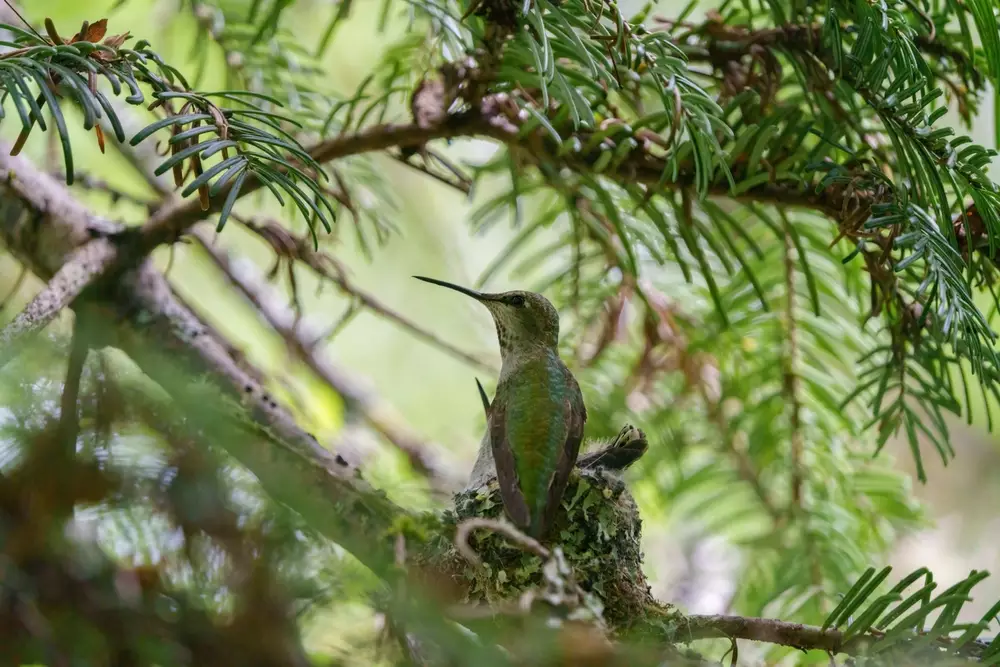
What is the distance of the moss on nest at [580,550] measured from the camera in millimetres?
1338

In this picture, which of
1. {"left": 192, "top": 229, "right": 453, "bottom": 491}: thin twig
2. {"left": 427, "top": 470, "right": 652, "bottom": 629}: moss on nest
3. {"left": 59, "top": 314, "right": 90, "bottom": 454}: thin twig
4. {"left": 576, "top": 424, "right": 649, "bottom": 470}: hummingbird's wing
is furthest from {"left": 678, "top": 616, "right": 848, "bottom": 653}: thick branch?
{"left": 192, "top": 229, "right": 453, "bottom": 491}: thin twig

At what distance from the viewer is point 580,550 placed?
151cm

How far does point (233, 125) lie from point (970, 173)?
0.91 m

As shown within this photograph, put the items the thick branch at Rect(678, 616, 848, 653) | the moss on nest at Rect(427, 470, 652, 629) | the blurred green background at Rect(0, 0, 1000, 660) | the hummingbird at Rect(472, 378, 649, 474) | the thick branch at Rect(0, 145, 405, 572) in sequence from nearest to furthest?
the thick branch at Rect(678, 616, 848, 653)
the moss on nest at Rect(427, 470, 652, 629)
the thick branch at Rect(0, 145, 405, 572)
the hummingbird at Rect(472, 378, 649, 474)
the blurred green background at Rect(0, 0, 1000, 660)

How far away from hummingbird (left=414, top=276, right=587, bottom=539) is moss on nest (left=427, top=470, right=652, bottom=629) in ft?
0.18

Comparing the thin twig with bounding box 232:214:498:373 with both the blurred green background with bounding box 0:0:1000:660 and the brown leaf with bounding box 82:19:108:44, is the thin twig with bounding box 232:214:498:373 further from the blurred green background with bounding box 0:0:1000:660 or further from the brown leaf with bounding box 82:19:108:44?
the blurred green background with bounding box 0:0:1000:660

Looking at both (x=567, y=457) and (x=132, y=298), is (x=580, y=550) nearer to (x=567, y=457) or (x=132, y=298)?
(x=567, y=457)

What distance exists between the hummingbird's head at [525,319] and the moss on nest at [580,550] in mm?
461

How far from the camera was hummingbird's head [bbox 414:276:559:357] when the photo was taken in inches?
81.7

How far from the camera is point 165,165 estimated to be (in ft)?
2.51

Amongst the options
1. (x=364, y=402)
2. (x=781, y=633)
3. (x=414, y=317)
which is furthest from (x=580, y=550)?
(x=414, y=317)

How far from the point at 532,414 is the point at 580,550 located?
33 centimetres

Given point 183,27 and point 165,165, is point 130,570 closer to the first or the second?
point 165,165

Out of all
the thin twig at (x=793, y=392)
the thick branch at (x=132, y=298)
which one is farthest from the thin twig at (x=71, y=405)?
the thin twig at (x=793, y=392)
